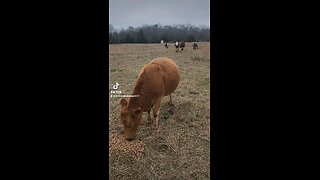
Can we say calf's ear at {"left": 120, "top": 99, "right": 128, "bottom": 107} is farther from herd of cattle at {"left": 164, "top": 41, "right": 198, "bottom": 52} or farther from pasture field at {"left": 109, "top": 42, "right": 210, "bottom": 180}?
herd of cattle at {"left": 164, "top": 41, "right": 198, "bottom": 52}

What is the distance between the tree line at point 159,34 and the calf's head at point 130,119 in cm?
67

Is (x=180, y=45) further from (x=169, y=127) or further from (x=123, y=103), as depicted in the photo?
(x=169, y=127)

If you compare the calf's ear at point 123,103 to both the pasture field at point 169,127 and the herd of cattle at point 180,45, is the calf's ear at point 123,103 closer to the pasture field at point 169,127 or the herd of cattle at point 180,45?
the pasture field at point 169,127

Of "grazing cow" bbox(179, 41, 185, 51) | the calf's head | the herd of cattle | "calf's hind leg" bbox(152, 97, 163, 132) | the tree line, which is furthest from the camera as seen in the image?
"calf's hind leg" bbox(152, 97, 163, 132)

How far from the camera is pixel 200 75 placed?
3.15 m

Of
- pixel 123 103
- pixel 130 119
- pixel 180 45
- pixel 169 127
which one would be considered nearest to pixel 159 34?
pixel 180 45

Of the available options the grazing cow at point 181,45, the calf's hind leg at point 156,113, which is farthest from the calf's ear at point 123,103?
the grazing cow at point 181,45

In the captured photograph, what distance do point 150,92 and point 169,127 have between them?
447 mm

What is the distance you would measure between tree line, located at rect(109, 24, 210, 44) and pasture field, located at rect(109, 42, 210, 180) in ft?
0.22

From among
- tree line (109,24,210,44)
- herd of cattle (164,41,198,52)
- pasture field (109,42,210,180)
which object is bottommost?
pasture field (109,42,210,180)

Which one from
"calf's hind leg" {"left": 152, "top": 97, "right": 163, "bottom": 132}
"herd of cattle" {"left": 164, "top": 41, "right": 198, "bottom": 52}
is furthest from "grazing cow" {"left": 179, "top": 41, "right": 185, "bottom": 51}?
"calf's hind leg" {"left": 152, "top": 97, "right": 163, "bottom": 132}

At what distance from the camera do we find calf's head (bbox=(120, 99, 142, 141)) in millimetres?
3320

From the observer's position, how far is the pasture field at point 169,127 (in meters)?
2.92
